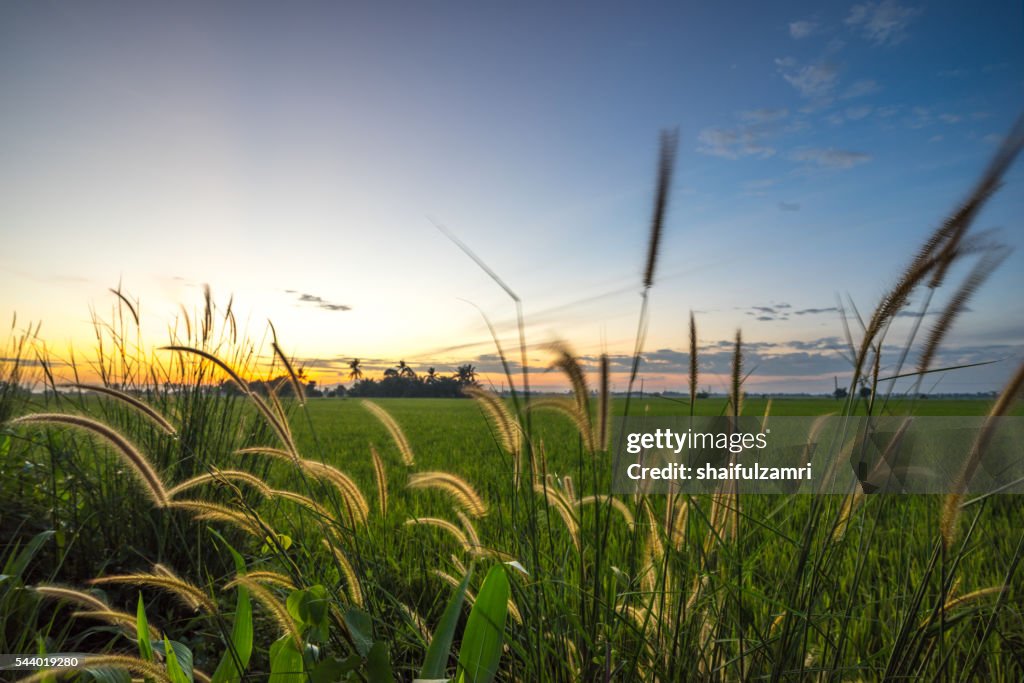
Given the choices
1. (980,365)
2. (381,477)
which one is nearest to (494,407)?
(381,477)

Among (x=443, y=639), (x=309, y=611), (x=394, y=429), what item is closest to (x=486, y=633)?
(x=443, y=639)

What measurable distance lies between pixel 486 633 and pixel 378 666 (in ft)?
0.91

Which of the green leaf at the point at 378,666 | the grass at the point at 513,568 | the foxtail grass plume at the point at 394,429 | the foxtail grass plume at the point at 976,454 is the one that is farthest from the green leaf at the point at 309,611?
the foxtail grass plume at the point at 976,454

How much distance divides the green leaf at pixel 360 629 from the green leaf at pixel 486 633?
0.87ft

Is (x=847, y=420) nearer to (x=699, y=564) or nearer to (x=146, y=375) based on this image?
(x=699, y=564)

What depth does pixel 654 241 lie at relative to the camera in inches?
71.2

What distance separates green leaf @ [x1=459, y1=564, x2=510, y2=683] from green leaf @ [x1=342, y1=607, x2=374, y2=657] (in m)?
0.26

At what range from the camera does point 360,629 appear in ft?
5.46

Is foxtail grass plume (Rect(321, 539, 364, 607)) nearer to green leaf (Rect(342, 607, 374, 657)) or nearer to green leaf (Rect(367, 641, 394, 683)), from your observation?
green leaf (Rect(342, 607, 374, 657))

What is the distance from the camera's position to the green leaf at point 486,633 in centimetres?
156

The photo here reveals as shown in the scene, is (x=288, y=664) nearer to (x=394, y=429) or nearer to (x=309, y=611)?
(x=309, y=611)

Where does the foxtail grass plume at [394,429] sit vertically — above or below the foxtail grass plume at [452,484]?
above

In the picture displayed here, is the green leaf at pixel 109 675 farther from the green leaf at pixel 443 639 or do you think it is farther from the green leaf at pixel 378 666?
the green leaf at pixel 443 639

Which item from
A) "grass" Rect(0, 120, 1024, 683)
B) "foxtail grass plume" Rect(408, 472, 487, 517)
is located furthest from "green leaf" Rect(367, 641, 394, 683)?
"foxtail grass plume" Rect(408, 472, 487, 517)
